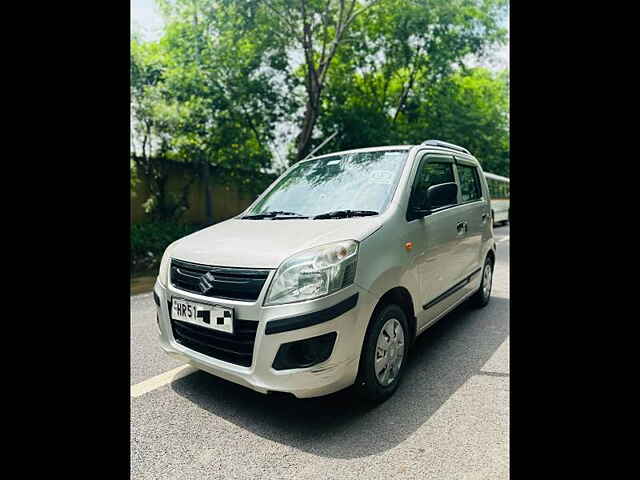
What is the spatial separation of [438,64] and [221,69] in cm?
857

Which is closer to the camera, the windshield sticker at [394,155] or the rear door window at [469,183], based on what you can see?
the windshield sticker at [394,155]

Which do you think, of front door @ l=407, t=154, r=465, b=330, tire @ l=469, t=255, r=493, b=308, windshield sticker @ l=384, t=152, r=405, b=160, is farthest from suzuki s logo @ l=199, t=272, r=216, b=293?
tire @ l=469, t=255, r=493, b=308

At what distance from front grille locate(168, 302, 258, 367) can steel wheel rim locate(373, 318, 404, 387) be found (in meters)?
0.76

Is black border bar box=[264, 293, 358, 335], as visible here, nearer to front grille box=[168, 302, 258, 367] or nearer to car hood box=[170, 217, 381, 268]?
front grille box=[168, 302, 258, 367]

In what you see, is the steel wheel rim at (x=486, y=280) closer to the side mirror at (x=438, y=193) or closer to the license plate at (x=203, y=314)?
the side mirror at (x=438, y=193)

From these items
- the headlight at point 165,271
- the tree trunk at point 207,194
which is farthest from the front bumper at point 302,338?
the tree trunk at point 207,194

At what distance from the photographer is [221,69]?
1020 cm

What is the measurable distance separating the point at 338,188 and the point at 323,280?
1.15 metres

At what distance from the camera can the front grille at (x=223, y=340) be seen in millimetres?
2246

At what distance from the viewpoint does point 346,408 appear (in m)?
2.56

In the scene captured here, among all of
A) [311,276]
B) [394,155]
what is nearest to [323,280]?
[311,276]

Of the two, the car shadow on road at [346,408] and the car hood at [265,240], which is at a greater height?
the car hood at [265,240]
